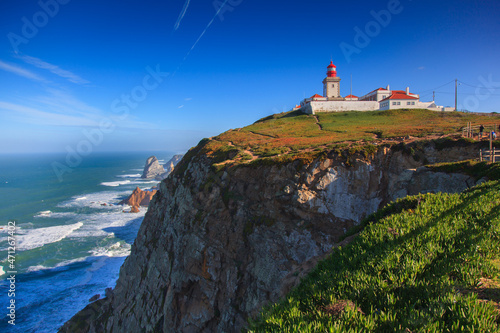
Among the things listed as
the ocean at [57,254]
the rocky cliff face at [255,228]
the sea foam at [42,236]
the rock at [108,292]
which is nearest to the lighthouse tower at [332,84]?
the rocky cliff face at [255,228]

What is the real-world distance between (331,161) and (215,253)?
12.4m

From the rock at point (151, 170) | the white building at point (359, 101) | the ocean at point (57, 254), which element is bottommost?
the ocean at point (57, 254)

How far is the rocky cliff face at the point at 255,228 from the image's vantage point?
683 inches

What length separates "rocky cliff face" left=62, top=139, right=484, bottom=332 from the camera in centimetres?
1734

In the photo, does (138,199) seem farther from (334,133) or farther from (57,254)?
(334,133)

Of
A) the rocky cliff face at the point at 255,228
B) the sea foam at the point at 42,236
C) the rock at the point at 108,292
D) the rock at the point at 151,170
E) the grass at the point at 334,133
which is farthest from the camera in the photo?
the rock at the point at 151,170

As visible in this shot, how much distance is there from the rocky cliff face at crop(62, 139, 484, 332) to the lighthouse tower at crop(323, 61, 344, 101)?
46.7m

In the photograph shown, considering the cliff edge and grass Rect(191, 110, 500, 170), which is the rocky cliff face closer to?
the cliff edge

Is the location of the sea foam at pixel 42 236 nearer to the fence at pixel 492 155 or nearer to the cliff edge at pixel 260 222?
the cliff edge at pixel 260 222

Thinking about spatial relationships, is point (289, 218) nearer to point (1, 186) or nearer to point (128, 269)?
point (128, 269)

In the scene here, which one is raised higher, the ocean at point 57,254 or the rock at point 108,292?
the ocean at point 57,254

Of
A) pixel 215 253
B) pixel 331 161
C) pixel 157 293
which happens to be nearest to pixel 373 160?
pixel 331 161

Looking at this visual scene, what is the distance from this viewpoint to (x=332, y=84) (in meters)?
62.4

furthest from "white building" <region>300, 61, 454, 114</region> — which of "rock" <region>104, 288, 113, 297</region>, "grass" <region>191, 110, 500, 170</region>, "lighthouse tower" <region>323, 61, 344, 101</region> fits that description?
"rock" <region>104, 288, 113, 297</region>
